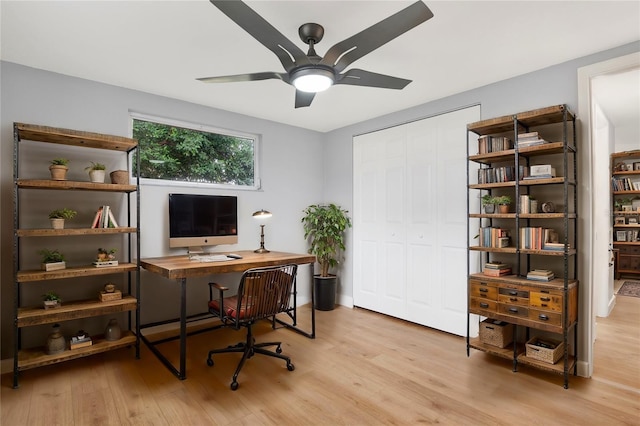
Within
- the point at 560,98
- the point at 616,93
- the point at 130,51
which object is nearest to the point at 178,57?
the point at 130,51

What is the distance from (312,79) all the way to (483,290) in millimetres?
2212

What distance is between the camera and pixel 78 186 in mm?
2693

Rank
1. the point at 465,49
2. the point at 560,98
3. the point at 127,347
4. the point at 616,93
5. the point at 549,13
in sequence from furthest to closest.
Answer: the point at 616,93
the point at 127,347
the point at 560,98
the point at 465,49
the point at 549,13

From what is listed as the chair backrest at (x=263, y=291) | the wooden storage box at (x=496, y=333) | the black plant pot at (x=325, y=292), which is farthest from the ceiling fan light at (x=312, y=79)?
the black plant pot at (x=325, y=292)

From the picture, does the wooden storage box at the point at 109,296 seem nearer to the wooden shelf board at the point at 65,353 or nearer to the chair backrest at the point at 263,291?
the wooden shelf board at the point at 65,353

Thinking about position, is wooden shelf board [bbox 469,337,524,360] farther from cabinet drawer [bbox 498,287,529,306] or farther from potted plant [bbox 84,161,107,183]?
potted plant [bbox 84,161,107,183]

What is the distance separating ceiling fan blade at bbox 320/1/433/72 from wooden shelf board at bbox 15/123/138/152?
1994 mm

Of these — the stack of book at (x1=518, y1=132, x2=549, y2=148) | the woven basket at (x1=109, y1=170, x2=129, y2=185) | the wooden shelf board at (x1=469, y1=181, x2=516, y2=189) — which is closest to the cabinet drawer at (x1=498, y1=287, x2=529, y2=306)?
the wooden shelf board at (x1=469, y1=181, x2=516, y2=189)

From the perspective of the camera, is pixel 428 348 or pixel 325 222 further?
pixel 325 222

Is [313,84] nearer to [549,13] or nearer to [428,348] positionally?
[549,13]

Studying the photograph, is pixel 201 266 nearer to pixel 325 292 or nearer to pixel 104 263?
pixel 104 263

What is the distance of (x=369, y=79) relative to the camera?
2205 millimetres

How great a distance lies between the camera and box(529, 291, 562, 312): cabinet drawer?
2486 mm

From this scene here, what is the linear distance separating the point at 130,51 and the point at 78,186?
3.71 feet
